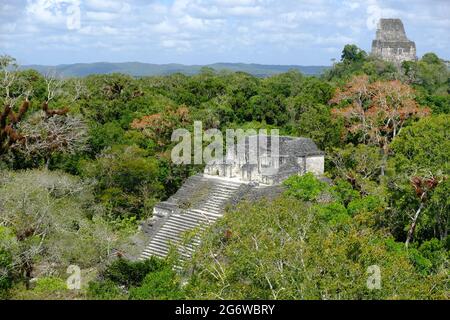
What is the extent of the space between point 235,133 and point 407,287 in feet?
48.8

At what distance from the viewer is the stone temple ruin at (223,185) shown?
1816 cm

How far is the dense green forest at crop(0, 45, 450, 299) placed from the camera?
10.7m

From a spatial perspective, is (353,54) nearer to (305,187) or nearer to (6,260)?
(305,187)

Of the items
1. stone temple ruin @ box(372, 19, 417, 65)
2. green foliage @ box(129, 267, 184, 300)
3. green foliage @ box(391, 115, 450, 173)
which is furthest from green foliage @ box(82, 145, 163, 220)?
stone temple ruin @ box(372, 19, 417, 65)

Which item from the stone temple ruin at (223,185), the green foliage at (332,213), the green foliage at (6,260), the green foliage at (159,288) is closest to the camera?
the green foliage at (159,288)

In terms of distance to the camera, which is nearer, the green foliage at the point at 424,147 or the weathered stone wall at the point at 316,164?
the green foliage at the point at 424,147

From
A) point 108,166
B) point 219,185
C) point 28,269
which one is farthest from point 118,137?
point 28,269

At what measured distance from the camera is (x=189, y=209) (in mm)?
18984

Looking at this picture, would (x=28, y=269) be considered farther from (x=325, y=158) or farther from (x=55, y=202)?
(x=325, y=158)

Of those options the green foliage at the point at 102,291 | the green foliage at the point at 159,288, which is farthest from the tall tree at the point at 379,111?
the green foliage at the point at 102,291

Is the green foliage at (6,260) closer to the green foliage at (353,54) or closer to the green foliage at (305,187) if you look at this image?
the green foliage at (305,187)

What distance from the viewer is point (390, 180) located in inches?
657

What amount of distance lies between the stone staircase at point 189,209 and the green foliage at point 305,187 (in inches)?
62.7

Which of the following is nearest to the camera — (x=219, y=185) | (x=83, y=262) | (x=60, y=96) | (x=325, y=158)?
(x=83, y=262)
